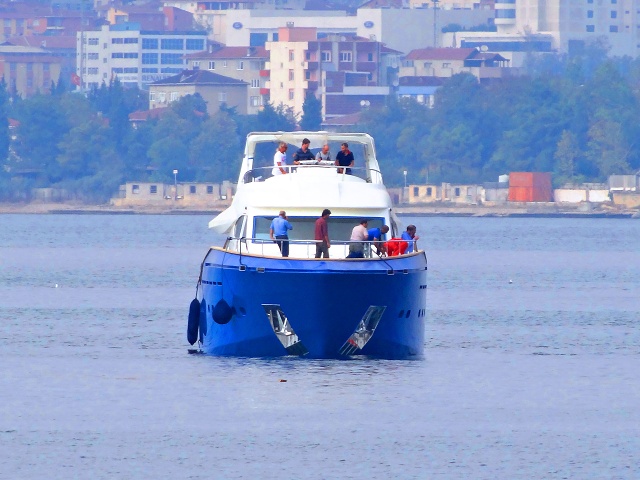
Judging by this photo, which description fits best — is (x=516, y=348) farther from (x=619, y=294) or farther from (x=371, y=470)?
(x=619, y=294)

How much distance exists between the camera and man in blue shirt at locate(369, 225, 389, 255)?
46.5 metres

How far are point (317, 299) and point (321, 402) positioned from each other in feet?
10.2

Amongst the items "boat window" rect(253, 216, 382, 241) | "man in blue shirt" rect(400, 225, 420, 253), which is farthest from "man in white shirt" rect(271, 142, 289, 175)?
"man in blue shirt" rect(400, 225, 420, 253)

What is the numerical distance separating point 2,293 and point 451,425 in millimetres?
43681

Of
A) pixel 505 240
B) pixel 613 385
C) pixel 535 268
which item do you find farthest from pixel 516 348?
pixel 505 240

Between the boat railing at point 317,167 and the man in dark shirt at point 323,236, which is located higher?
the boat railing at point 317,167

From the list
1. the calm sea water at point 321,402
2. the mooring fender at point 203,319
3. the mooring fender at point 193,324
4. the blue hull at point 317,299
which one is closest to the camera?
the calm sea water at point 321,402

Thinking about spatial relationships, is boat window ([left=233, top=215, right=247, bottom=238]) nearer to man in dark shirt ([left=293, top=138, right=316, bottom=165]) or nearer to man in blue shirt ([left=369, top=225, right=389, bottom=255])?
man in dark shirt ([left=293, top=138, right=316, bottom=165])

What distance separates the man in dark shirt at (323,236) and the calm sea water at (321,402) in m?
2.52

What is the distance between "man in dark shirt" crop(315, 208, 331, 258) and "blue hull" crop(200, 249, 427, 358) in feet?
2.05

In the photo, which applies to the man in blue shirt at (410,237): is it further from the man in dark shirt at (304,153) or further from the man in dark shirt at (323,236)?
the man in dark shirt at (304,153)

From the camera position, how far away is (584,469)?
36469mm

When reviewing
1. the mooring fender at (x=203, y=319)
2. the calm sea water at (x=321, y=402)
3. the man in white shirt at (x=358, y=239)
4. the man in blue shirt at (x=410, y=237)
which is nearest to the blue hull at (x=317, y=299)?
the man in blue shirt at (x=410, y=237)

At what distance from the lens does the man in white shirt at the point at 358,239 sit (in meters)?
45.8
